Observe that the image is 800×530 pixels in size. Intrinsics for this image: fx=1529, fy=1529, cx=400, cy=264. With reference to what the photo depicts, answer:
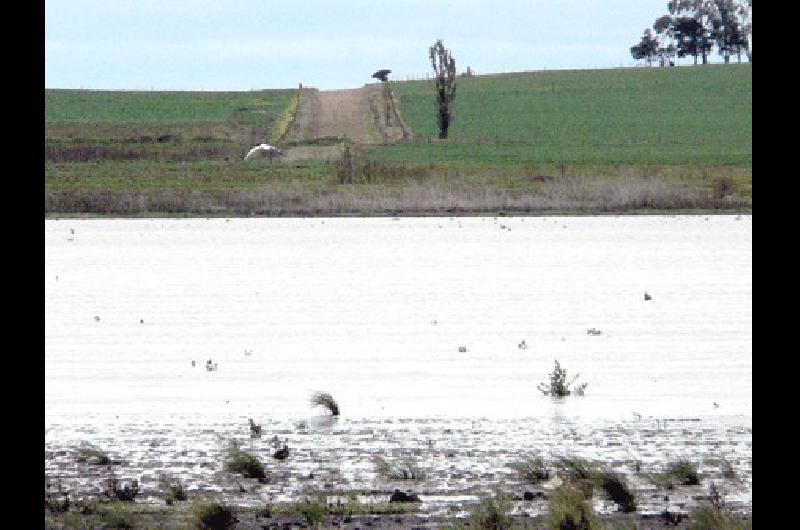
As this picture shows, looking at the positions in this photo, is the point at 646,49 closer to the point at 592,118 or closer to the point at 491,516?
the point at 592,118

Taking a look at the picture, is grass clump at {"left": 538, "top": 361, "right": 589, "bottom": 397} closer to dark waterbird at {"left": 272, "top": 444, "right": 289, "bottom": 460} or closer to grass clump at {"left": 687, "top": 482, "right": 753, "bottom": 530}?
dark waterbird at {"left": 272, "top": 444, "right": 289, "bottom": 460}

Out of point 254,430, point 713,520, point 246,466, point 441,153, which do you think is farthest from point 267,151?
point 713,520

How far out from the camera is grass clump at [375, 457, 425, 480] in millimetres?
10547

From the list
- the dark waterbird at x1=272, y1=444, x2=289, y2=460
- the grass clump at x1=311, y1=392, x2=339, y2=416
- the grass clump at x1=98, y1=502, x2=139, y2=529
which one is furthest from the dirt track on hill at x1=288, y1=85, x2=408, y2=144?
the grass clump at x1=98, y1=502, x2=139, y2=529

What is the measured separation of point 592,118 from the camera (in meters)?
114

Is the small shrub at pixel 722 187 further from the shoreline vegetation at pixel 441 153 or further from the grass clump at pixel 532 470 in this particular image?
the grass clump at pixel 532 470

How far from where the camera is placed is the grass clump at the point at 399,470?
1055 centimetres

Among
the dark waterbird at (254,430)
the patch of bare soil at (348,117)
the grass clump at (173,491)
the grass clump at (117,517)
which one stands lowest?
the grass clump at (117,517)

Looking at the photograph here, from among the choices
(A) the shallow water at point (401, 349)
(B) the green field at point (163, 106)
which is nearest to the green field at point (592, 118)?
(B) the green field at point (163, 106)

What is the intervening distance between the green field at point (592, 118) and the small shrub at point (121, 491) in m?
68.2

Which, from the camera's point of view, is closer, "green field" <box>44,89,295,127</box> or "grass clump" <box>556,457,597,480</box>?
"grass clump" <box>556,457,597,480</box>

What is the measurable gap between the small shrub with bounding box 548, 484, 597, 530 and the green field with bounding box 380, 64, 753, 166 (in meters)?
69.1
